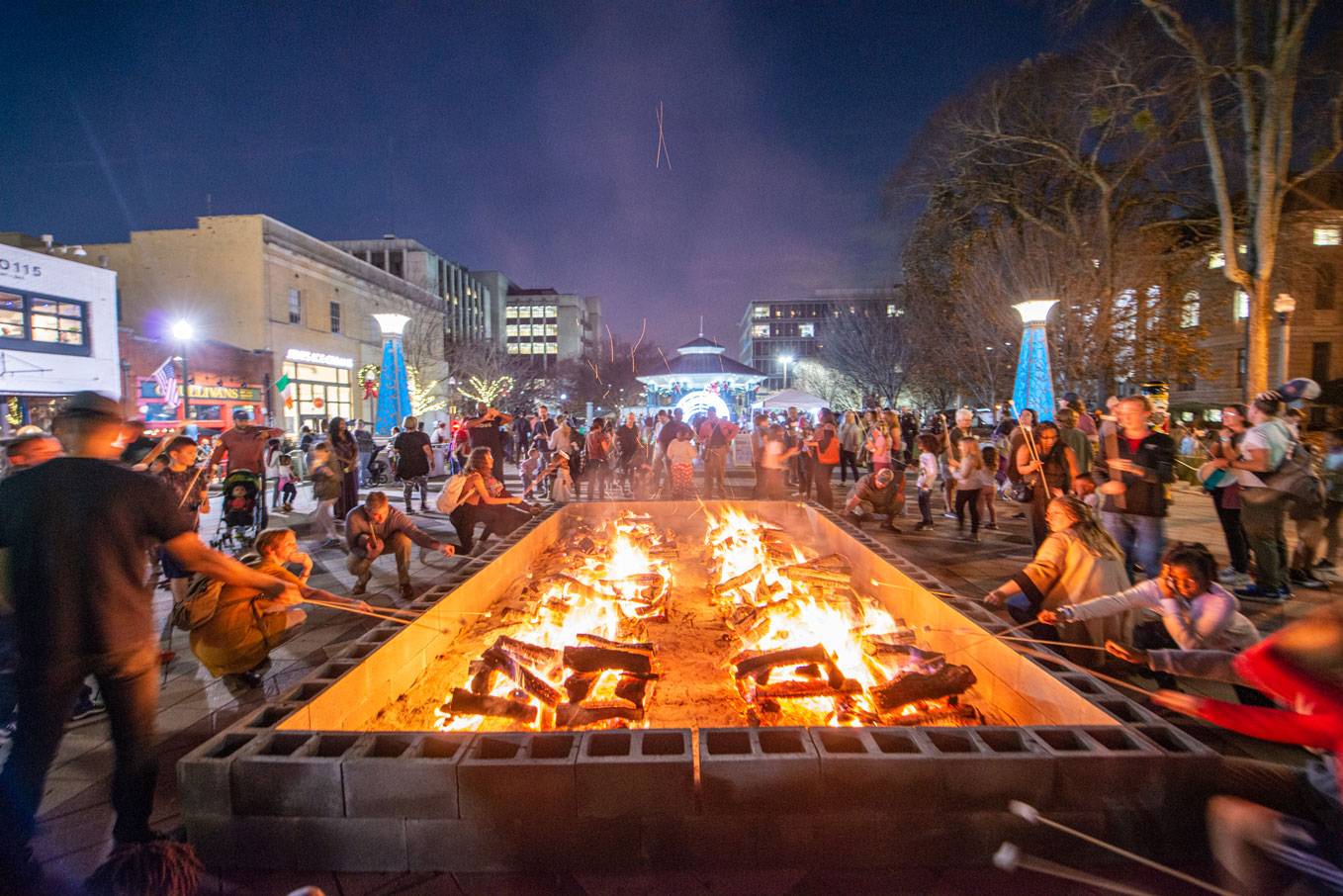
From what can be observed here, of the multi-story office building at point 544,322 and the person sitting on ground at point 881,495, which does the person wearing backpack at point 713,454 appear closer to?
the person sitting on ground at point 881,495

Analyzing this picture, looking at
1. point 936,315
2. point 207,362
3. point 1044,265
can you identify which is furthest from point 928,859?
point 207,362

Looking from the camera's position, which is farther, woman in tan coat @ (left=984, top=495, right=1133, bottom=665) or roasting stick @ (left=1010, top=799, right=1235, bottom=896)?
woman in tan coat @ (left=984, top=495, right=1133, bottom=665)

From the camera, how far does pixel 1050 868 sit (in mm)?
2273

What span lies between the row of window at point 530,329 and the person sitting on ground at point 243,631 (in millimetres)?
97728

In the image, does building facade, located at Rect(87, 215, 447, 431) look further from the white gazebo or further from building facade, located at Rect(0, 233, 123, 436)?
the white gazebo

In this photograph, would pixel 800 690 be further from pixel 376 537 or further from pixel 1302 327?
pixel 1302 327

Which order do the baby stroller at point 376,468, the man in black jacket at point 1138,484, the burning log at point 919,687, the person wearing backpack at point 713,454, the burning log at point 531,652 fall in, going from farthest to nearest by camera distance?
1. the baby stroller at point 376,468
2. the person wearing backpack at point 713,454
3. the man in black jacket at point 1138,484
4. the burning log at point 531,652
5. the burning log at point 919,687

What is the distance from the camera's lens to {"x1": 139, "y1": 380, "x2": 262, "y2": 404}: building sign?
2320 cm

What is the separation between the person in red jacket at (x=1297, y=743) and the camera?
6.34ft

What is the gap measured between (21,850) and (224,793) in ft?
2.40

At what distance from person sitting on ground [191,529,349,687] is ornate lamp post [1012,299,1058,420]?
1375cm

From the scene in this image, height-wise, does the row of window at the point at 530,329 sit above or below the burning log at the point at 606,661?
above

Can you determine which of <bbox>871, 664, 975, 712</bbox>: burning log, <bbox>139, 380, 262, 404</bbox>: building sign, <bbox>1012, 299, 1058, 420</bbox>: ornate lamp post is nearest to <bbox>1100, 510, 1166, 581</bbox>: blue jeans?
<bbox>871, 664, 975, 712</bbox>: burning log

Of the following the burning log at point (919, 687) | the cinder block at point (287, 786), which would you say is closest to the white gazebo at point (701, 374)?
the burning log at point (919, 687)
